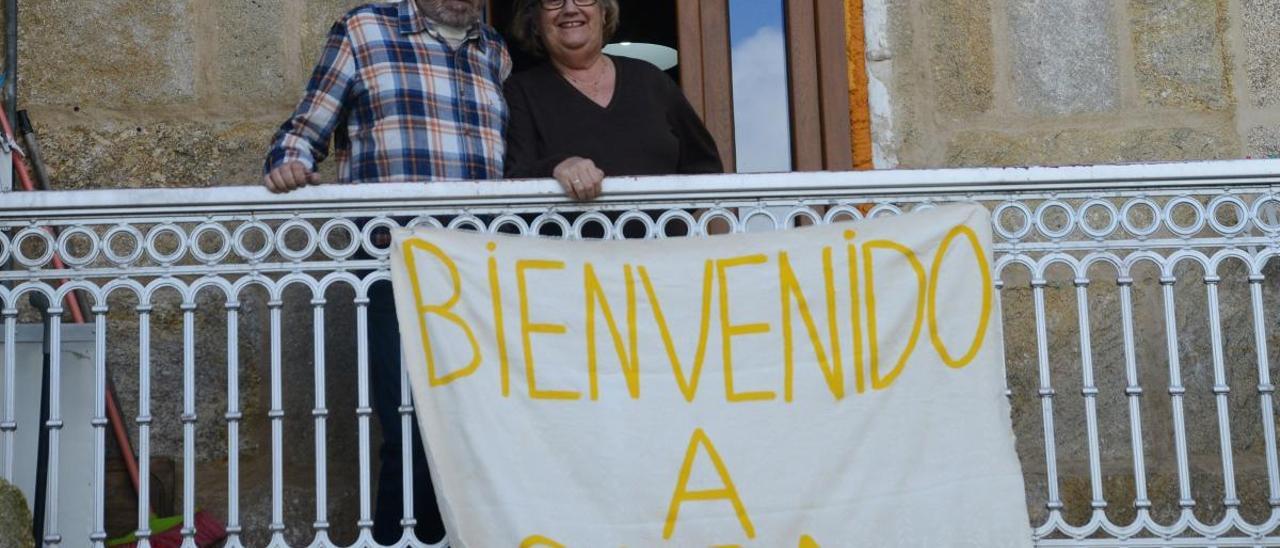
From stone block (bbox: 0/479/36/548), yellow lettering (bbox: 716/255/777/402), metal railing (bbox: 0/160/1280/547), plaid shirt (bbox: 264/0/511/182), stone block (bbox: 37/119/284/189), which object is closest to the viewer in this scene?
stone block (bbox: 0/479/36/548)

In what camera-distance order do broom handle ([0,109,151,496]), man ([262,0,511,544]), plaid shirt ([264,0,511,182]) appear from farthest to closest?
broom handle ([0,109,151,496]) < plaid shirt ([264,0,511,182]) < man ([262,0,511,544])

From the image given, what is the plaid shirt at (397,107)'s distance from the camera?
172 inches

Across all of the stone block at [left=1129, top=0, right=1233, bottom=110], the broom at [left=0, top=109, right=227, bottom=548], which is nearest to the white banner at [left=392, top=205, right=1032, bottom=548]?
the broom at [left=0, top=109, right=227, bottom=548]

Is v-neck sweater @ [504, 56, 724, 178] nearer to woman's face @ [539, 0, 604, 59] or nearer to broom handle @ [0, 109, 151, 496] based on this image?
woman's face @ [539, 0, 604, 59]

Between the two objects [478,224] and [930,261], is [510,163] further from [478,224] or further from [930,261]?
[930,261]

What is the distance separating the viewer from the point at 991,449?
382cm

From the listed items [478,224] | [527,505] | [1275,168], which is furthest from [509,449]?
[1275,168]

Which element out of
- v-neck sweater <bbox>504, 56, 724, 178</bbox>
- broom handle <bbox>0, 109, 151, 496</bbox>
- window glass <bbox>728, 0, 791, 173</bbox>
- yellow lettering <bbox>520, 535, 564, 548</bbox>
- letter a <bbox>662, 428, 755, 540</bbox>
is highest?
window glass <bbox>728, 0, 791, 173</bbox>

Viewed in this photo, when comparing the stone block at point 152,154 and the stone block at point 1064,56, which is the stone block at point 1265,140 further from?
the stone block at point 152,154

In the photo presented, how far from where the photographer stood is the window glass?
5.50 m

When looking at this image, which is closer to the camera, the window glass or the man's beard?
the man's beard

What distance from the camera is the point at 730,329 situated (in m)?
3.86

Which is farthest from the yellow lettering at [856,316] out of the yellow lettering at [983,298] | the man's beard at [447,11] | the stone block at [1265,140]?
the stone block at [1265,140]

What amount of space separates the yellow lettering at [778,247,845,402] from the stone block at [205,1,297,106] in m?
2.15
